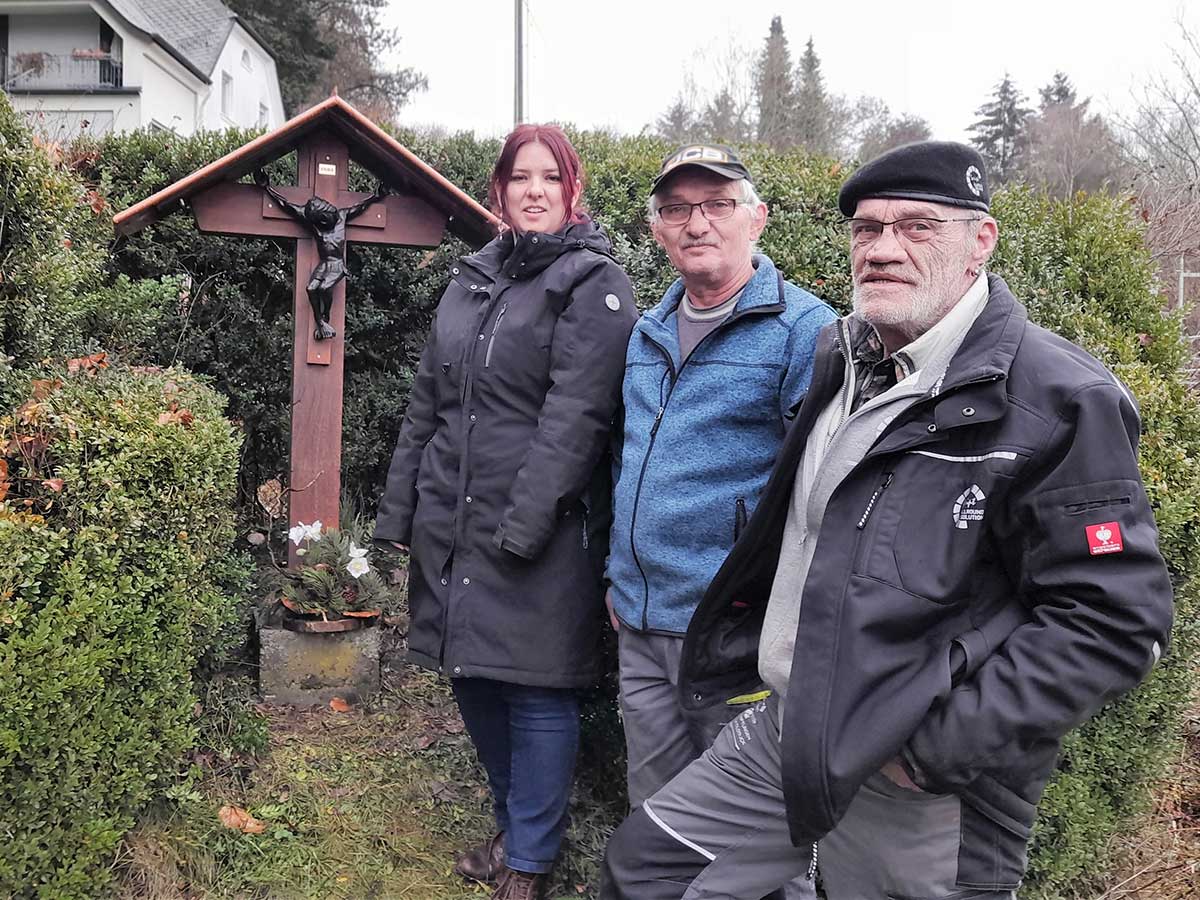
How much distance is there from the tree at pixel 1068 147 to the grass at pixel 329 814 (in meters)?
18.6

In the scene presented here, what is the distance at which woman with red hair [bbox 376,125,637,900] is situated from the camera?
2.68 metres

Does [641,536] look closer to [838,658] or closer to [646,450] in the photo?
[646,450]

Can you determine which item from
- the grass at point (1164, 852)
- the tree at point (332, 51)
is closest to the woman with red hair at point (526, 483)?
the grass at point (1164, 852)

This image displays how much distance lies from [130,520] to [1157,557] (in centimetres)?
253

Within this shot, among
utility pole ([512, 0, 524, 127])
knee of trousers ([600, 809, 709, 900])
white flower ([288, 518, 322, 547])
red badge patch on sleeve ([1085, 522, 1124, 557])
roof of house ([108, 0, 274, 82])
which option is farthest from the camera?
roof of house ([108, 0, 274, 82])

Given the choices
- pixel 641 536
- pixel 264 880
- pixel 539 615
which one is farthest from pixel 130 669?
pixel 641 536

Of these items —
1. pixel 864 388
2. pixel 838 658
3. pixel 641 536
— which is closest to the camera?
pixel 838 658

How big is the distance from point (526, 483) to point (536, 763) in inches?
34.0

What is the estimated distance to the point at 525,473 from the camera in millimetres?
2650

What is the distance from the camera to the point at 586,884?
10.3 ft

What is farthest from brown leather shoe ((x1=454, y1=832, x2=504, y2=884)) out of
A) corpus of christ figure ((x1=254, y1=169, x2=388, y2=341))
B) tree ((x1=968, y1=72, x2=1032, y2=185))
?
tree ((x1=968, y1=72, x2=1032, y2=185))

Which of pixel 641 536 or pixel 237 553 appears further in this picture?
pixel 237 553

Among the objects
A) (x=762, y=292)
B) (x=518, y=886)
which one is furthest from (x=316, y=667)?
(x=762, y=292)

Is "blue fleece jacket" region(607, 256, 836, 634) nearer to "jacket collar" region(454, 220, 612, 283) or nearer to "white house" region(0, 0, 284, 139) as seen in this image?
"jacket collar" region(454, 220, 612, 283)
